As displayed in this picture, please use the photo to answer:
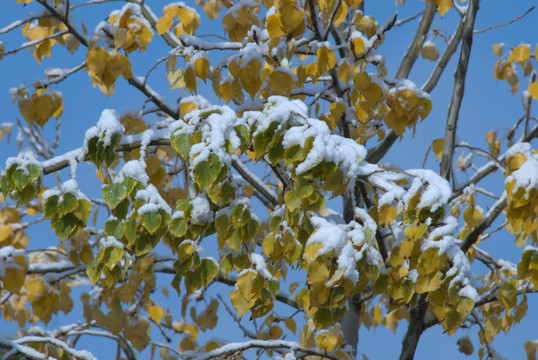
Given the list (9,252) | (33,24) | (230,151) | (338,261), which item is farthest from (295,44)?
(33,24)

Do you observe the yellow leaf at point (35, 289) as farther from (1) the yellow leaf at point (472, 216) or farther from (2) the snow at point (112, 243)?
(1) the yellow leaf at point (472, 216)

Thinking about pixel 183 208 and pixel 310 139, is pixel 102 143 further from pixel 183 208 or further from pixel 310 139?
pixel 310 139

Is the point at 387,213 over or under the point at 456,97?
under

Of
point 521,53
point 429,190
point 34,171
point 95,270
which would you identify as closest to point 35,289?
point 95,270

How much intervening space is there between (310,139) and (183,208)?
59 centimetres

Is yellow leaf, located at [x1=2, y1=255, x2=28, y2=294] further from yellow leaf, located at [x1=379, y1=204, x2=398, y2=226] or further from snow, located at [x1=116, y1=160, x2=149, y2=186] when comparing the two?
yellow leaf, located at [x1=379, y1=204, x2=398, y2=226]

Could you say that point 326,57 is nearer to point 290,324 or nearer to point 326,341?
point 326,341

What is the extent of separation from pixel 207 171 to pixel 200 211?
314 mm

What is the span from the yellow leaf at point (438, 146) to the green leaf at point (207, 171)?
83.6 inches

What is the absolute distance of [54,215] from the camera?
7.98 feet

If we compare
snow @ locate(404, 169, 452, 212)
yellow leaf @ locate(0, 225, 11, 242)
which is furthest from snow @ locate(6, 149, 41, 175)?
yellow leaf @ locate(0, 225, 11, 242)

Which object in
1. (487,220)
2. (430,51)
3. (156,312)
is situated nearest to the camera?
(487,220)

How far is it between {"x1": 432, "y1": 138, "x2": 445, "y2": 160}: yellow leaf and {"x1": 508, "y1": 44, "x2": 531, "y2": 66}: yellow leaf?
900 mm

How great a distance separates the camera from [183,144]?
7.70 ft
